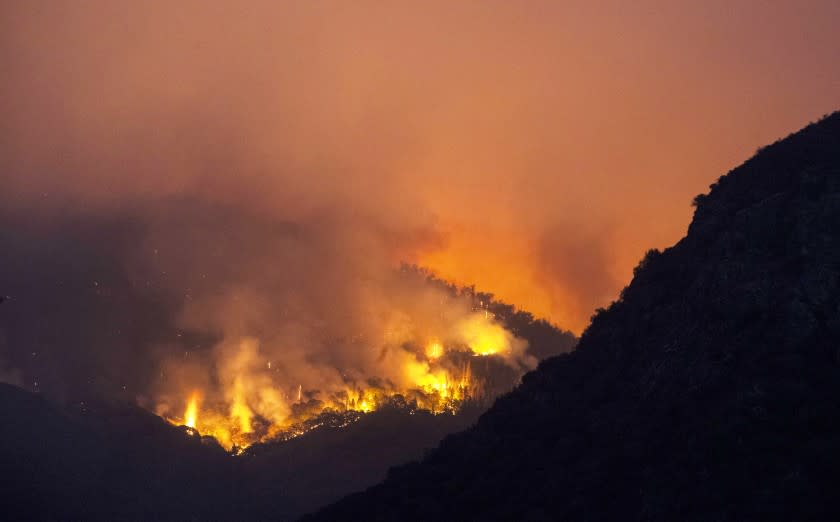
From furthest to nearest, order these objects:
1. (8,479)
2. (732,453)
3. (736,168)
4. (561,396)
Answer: (8,479)
(736,168)
(561,396)
(732,453)

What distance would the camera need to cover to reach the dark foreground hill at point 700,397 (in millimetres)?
65438

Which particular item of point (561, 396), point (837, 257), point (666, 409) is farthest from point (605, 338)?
point (837, 257)

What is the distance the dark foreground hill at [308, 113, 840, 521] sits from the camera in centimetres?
6544

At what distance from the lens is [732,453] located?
66.9 metres

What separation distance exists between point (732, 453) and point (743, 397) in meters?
5.92

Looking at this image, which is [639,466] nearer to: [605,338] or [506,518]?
[506,518]

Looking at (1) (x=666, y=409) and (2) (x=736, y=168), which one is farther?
(2) (x=736, y=168)

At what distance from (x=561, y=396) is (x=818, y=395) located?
1301 inches

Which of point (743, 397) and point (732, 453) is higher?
point (743, 397)

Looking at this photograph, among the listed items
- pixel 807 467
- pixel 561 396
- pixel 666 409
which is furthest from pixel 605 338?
pixel 807 467

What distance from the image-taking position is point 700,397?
249ft

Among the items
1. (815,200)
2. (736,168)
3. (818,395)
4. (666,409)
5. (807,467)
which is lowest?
(807,467)

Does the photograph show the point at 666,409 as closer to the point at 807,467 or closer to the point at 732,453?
the point at 732,453

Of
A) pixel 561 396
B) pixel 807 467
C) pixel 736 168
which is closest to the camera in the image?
pixel 807 467
